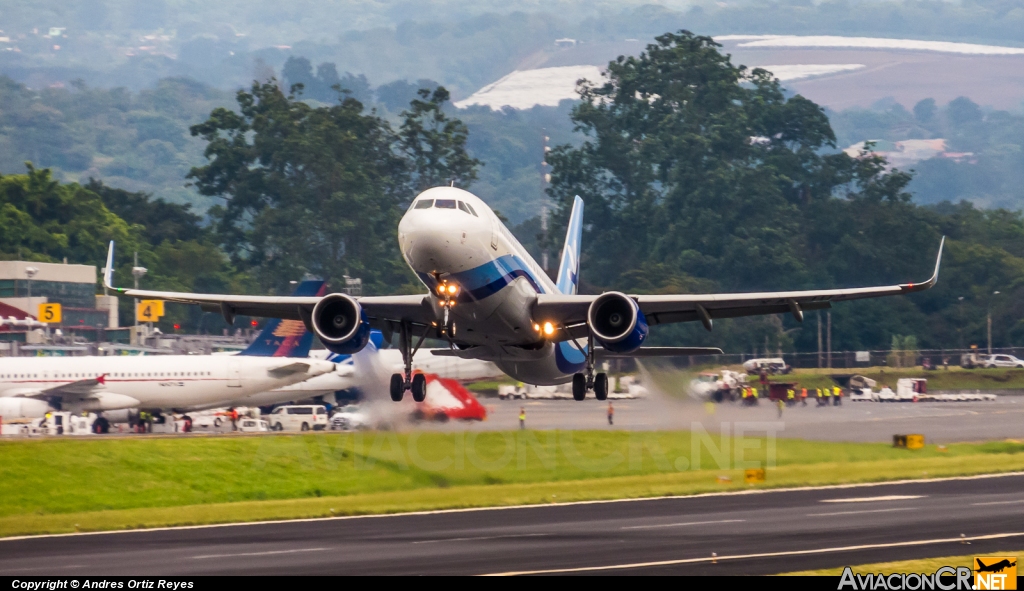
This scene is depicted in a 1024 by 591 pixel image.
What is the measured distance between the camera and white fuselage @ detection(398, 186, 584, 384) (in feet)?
116

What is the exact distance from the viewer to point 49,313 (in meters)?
115

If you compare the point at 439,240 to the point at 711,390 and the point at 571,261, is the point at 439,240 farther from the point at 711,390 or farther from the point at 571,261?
the point at 711,390

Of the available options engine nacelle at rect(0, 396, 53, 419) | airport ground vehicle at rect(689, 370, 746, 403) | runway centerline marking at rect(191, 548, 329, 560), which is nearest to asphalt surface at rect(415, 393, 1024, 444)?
airport ground vehicle at rect(689, 370, 746, 403)

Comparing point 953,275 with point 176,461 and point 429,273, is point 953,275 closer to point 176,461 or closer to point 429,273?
point 176,461

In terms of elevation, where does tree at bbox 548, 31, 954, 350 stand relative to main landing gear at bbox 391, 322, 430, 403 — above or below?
above

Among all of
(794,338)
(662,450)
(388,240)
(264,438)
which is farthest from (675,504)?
(388,240)

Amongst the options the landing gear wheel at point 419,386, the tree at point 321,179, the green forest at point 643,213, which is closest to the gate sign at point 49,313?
the green forest at point 643,213

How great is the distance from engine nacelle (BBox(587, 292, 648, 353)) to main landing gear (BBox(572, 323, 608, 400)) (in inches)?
62.8

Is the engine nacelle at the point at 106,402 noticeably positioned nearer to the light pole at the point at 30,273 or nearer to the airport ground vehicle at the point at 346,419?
the airport ground vehicle at the point at 346,419

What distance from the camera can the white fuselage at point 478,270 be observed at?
35.3 metres

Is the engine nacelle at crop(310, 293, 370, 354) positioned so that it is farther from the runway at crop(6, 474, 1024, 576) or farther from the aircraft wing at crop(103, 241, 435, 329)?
the runway at crop(6, 474, 1024, 576)

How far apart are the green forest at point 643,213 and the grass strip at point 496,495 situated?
56.8m

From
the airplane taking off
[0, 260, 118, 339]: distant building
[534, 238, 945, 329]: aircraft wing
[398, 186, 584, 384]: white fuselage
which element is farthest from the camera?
[0, 260, 118, 339]: distant building

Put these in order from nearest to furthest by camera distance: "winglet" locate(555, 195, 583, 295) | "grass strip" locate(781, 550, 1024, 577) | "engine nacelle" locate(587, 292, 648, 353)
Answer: "grass strip" locate(781, 550, 1024, 577) → "engine nacelle" locate(587, 292, 648, 353) → "winglet" locate(555, 195, 583, 295)
